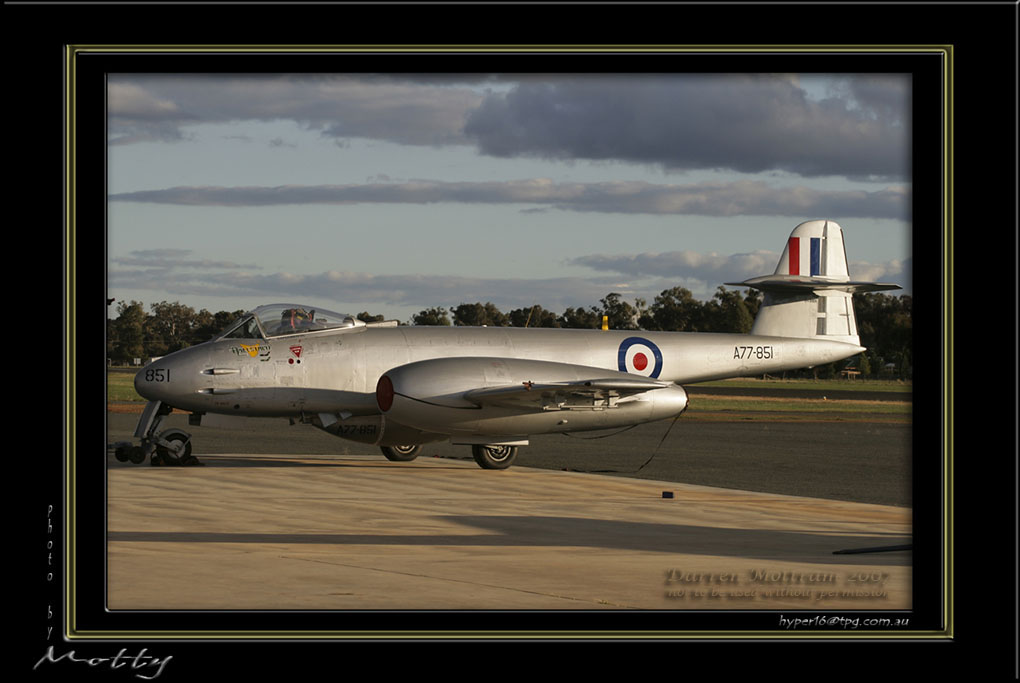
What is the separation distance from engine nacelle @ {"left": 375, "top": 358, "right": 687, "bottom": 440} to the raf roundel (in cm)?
152

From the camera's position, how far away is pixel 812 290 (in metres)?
23.4

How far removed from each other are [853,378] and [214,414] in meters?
96.8

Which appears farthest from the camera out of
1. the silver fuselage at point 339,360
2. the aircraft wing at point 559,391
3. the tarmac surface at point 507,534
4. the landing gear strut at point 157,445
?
the landing gear strut at point 157,445

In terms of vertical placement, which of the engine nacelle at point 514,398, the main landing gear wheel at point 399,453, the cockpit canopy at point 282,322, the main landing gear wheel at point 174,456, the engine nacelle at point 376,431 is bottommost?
the main landing gear wheel at point 399,453

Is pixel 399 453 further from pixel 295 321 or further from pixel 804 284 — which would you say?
pixel 804 284

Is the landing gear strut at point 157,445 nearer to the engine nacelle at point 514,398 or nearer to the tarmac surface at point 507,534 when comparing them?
the tarmac surface at point 507,534

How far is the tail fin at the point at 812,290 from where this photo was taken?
76.5ft

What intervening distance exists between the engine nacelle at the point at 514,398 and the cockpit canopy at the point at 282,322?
70.3 inches

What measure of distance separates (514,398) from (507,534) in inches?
282

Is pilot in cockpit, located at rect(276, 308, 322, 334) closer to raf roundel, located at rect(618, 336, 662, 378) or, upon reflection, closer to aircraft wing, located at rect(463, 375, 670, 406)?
aircraft wing, located at rect(463, 375, 670, 406)

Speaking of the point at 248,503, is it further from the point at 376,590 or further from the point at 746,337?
the point at 746,337

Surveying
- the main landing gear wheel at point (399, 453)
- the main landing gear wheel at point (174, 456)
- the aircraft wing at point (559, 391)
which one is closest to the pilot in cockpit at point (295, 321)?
the main landing gear wheel at point (174, 456)

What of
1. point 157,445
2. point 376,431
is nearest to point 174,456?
point 157,445

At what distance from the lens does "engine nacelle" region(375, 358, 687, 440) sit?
59.6 feet
